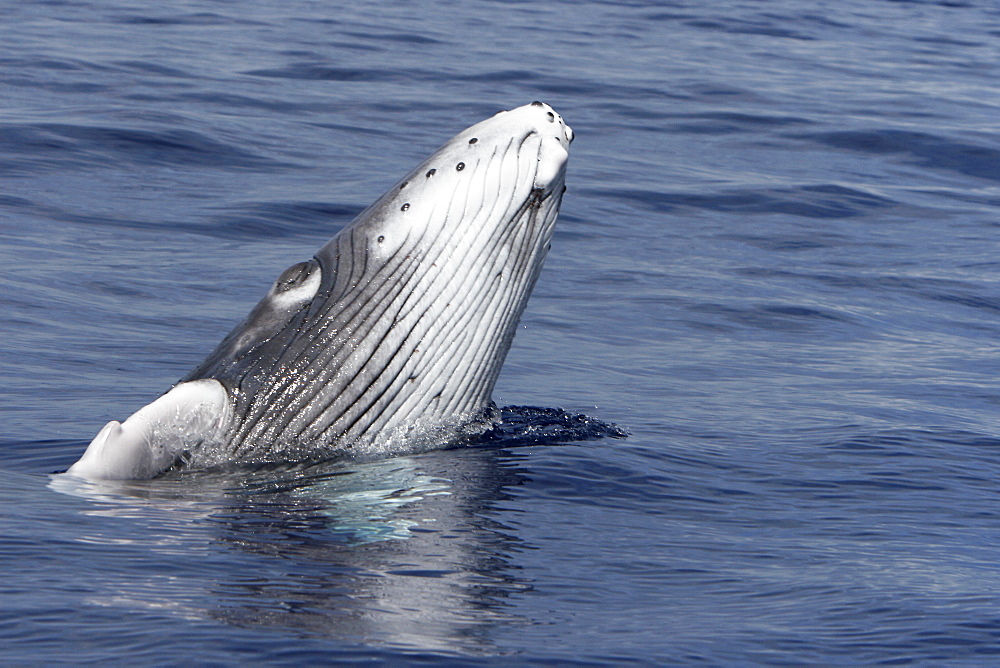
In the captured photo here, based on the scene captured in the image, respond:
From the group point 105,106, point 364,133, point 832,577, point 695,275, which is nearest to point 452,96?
point 364,133

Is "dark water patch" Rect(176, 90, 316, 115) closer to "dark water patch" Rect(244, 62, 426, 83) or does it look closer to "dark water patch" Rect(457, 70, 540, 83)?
"dark water patch" Rect(244, 62, 426, 83)

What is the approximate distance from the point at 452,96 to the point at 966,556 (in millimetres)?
20072

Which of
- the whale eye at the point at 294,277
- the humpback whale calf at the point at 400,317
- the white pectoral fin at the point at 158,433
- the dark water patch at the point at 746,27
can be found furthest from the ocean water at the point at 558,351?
the dark water patch at the point at 746,27

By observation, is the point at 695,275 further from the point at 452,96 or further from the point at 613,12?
the point at 613,12

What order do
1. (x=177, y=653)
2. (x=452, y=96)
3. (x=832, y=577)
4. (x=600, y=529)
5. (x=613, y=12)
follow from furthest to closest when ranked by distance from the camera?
(x=613, y=12) < (x=452, y=96) < (x=600, y=529) < (x=832, y=577) < (x=177, y=653)

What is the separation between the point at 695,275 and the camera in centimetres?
1686

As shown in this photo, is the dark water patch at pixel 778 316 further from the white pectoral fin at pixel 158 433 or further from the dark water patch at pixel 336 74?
the dark water patch at pixel 336 74

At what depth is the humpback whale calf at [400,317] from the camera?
28.0ft

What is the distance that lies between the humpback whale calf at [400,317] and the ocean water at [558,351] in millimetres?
307

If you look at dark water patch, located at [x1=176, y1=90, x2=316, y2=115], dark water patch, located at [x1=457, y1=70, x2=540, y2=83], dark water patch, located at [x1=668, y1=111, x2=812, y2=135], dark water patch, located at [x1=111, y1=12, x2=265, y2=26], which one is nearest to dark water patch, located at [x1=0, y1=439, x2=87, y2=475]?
dark water patch, located at [x1=176, y1=90, x2=316, y2=115]

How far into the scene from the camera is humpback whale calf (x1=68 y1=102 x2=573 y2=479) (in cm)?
852

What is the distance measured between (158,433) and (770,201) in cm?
1440

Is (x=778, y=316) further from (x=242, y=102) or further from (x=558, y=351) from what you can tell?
(x=242, y=102)

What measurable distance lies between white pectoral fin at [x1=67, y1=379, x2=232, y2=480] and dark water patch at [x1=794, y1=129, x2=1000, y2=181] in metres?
18.5
